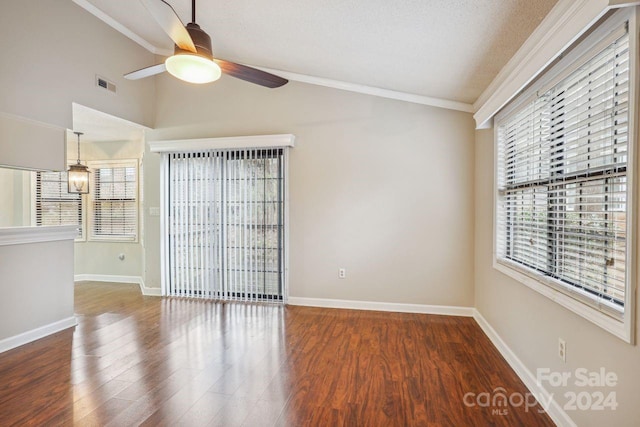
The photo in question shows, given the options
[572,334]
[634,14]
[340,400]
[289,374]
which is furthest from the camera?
[289,374]

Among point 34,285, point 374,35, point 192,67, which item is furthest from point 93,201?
point 374,35

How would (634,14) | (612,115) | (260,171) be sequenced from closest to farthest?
1. (634,14)
2. (612,115)
3. (260,171)

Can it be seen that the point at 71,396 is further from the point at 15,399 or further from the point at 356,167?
the point at 356,167

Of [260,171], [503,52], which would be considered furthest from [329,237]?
[503,52]

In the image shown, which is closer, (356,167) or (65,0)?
(65,0)

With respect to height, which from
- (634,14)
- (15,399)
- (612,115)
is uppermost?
(634,14)

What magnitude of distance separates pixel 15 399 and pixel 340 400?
7.05 feet

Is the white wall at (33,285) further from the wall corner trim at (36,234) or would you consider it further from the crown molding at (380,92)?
the crown molding at (380,92)

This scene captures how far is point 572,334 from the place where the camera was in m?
1.86

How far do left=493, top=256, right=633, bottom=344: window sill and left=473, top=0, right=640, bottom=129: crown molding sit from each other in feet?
4.39

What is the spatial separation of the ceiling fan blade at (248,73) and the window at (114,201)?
3.99 m

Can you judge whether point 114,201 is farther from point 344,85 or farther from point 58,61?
point 344,85

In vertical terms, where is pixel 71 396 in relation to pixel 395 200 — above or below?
below

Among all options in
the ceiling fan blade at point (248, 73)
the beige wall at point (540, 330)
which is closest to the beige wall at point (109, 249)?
the ceiling fan blade at point (248, 73)
